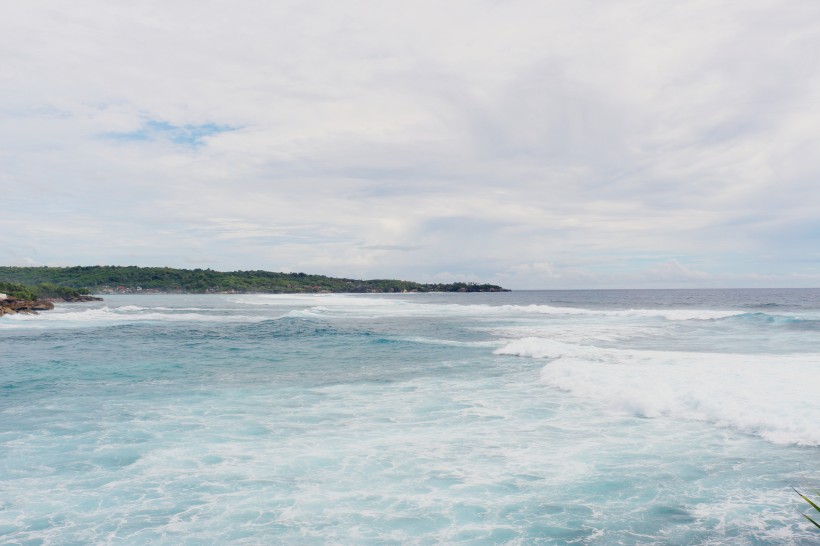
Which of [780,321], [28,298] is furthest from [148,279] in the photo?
[780,321]

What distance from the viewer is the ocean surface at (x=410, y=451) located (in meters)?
7.44

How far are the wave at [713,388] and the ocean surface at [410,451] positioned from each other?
8 cm

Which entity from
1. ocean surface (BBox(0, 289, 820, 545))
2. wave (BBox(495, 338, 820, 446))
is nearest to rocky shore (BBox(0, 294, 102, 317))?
ocean surface (BBox(0, 289, 820, 545))

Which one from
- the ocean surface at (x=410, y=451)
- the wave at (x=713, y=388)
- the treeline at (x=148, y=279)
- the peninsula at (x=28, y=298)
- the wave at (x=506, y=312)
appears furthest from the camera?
the treeline at (x=148, y=279)

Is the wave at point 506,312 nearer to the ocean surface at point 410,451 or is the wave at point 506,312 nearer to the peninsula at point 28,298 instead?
the peninsula at point 28,298

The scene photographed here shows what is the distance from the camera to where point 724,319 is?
46500 mm

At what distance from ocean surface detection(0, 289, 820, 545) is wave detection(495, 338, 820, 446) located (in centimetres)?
8

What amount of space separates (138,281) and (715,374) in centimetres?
16041

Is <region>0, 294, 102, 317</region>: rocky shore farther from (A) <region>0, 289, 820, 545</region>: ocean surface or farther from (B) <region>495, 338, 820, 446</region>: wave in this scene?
(B) <region>495, 338, 820, 446</region>: wave

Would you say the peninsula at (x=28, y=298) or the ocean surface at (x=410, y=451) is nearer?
the ocean surface at (x=410, y=451)

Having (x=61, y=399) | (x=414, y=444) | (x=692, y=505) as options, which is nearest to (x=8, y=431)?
(x=61, y=399)

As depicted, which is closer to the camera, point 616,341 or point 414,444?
point 414,444

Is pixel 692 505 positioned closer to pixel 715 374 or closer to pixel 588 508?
pixel 588 508

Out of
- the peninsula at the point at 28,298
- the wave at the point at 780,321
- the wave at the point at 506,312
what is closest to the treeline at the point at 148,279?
the peninsula at the point at 28,298
